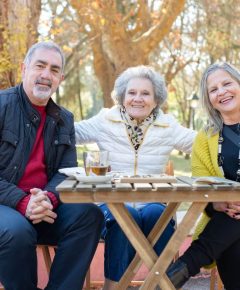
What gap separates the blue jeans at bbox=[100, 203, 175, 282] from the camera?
301 cm

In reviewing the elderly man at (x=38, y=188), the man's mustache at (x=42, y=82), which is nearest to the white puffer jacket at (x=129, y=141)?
the elderly man at (x=38, y=188)

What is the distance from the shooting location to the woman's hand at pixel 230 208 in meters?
2.61

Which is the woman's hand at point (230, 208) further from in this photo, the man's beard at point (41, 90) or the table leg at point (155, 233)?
the man's beard at point (41, 90)

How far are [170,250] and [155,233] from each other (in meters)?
0.42

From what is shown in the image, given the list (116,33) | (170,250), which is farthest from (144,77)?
(116,33)

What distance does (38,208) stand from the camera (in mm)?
2654

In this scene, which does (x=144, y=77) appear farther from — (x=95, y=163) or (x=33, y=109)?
(x=95, y=163)

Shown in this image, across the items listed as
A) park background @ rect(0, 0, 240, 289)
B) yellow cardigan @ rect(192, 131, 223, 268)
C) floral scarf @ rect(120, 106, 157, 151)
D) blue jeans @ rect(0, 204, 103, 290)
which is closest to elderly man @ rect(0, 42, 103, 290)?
blue jeans @ rect(0, 204, 103, 290)

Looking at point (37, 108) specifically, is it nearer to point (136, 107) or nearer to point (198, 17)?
point (136, 107)

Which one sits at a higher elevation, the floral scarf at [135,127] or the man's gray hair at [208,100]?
the man's gray hair at [208,100]

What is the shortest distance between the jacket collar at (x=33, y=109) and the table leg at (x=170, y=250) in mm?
1197

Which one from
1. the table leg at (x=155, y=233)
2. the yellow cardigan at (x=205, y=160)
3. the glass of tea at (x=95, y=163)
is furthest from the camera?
the yellow cardigan at (x=205, y=160)

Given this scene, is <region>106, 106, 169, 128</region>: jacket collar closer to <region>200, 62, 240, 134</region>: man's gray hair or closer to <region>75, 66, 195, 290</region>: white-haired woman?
<region>75, 66, 195, 290</region>: white-haired woman

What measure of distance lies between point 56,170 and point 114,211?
0.93 m
